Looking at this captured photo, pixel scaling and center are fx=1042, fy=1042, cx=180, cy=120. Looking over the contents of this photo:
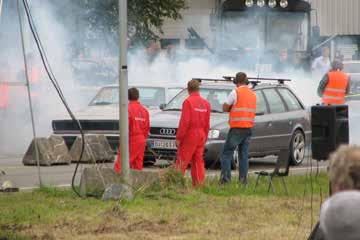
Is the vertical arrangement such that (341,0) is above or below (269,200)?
above

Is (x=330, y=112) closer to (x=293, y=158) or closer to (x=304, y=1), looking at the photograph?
(x=293, y=158)

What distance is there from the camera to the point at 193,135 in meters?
14.2

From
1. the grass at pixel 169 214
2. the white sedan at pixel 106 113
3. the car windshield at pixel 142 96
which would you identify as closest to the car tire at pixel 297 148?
the white sedan at pixel 106 113

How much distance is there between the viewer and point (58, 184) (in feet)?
49.5

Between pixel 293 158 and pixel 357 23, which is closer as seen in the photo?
pixel 293 158

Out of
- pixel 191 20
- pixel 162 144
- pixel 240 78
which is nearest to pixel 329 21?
pixel 191 20

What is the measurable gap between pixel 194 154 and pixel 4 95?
337 inches

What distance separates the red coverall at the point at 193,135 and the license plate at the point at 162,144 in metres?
3.21

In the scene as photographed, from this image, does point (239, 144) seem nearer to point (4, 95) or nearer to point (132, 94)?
point (132, 94)

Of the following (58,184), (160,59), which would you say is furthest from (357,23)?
(58,184)

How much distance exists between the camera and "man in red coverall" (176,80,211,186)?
1423 centimetres

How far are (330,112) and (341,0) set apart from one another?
120 ft

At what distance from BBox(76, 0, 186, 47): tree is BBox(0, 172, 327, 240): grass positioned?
13228 millimetres

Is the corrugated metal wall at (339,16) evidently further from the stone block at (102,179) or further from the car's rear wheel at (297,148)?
the stone block at (102,179)
